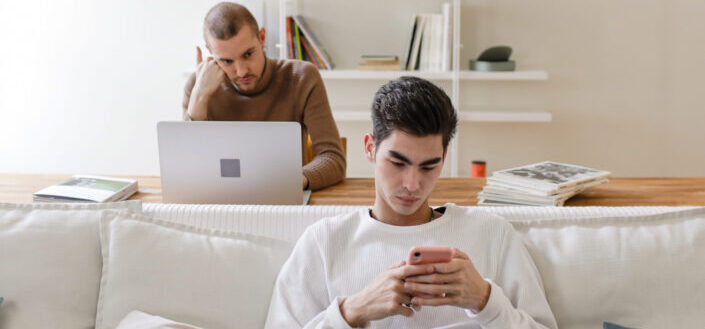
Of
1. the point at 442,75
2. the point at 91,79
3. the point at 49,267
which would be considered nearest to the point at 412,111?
the point at 49,267

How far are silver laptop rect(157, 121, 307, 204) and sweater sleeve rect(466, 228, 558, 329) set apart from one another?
0.55m

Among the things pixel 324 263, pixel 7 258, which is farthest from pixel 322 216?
pixel 7 258

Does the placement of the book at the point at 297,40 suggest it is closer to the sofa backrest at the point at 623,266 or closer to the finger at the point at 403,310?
the sofa backrest at the point at 623,266

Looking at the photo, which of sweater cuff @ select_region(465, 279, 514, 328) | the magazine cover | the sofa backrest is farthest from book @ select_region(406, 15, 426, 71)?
sweater cuff @ select_region(465, 279, 514, 328)

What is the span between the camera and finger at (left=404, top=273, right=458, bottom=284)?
109 cm

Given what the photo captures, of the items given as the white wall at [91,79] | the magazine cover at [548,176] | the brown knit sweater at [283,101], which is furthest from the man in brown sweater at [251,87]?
the white wall at [91,79]

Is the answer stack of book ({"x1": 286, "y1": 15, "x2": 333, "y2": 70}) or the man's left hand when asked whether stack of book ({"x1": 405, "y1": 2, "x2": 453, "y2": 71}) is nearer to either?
stack of book ({"x1": 286, "y1": 15, "x2": 333, "y2": 70})

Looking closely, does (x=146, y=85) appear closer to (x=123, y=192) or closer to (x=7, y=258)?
(x=123, y=192)

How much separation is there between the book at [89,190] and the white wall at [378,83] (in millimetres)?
1719

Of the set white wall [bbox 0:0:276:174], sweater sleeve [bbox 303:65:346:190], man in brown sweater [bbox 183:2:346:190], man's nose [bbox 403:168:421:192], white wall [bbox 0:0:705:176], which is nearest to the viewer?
man's nose [bbox 403:168:421:192]

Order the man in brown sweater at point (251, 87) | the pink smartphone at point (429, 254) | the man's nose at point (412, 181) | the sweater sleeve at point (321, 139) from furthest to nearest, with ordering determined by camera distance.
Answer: the man in brown sweater at point (251, 87)
the sweater sleeve at point (321, 139)
the man's nose at point (412, 181)
the pink smartphone at point (429, 254)

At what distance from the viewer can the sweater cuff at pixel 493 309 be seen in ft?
3.68

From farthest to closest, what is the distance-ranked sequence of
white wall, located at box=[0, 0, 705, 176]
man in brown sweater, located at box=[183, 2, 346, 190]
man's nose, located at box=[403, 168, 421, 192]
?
white wall, located at box=[0, 0, 705, 176], man in brown sweater, located at box=[183, 2, 346, 190], man's nose, located at box=[403, 168, 421, 192]

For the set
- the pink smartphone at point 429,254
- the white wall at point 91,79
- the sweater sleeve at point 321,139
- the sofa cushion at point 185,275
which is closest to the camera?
the pink smartphone at point 429,254
